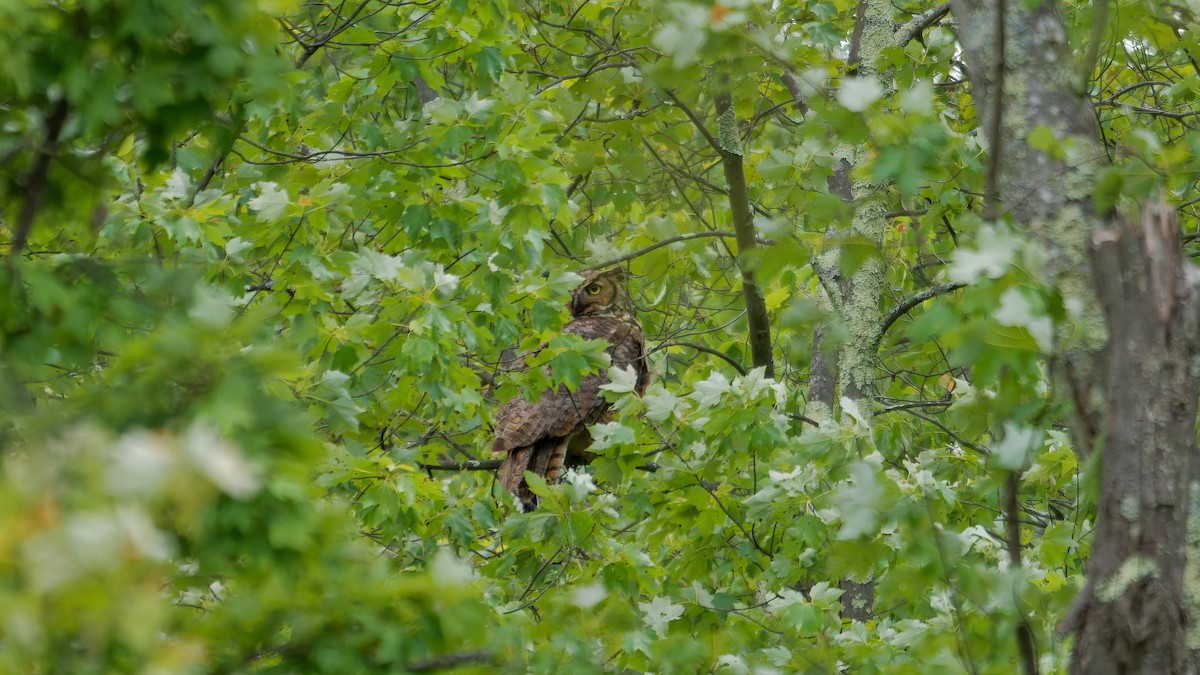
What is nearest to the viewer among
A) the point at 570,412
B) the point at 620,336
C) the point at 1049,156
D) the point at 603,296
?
the point at 1049,156

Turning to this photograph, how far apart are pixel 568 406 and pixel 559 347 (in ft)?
6.39

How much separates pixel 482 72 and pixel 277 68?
2.70 meters

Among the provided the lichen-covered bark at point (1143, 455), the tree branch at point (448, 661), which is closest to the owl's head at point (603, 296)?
the lichen-covered bark at point (1143, 455)

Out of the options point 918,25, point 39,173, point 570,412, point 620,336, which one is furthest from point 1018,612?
point 620,336

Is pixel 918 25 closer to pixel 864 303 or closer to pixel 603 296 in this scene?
pixel 864 303

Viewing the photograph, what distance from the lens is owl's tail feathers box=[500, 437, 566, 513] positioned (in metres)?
6.30

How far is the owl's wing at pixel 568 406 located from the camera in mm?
6324

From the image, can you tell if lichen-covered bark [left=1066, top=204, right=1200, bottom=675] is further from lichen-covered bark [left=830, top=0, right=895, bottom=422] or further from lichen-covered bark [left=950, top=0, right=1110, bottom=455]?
lichen-covered bark [left=830, top=0, right=895, bottom=422]

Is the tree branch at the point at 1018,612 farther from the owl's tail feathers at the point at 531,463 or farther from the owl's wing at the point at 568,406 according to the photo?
the owl's tail feathers at the point at 531,463

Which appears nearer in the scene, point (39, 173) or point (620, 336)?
point (39, 173)

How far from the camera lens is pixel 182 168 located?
4195mm

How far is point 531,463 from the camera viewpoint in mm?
6504

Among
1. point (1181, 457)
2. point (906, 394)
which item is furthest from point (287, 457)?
point (906, 394)

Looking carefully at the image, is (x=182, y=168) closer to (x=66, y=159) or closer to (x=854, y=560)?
(x=66, y=159)
